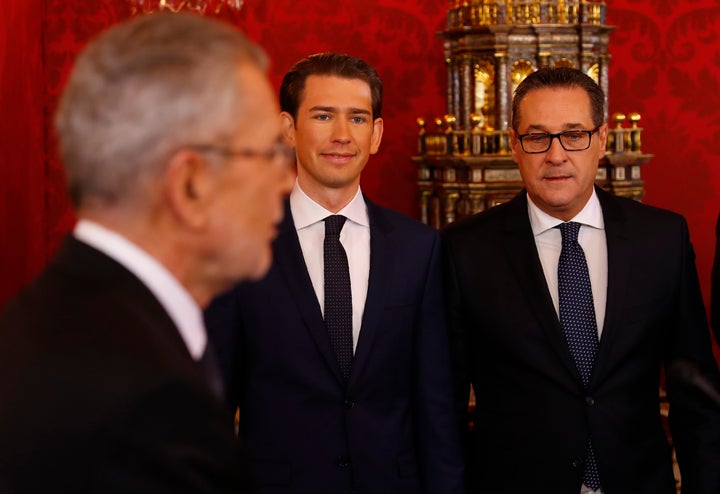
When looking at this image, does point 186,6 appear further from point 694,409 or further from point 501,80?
point 694,409

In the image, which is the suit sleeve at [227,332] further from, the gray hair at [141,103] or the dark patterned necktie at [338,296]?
the gray hair at [141,103]

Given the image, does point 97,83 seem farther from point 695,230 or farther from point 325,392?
point 695,230

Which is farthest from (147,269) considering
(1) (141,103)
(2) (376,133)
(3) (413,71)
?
(3) (413,71)

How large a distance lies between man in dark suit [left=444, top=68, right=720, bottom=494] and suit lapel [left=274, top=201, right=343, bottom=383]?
1.19 feet

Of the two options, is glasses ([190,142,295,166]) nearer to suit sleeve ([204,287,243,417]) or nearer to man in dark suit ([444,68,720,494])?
suit sleeve ([204,287,243,417])

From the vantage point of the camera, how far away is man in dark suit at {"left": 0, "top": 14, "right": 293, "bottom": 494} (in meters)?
1.06

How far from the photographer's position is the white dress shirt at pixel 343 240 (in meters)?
2.51

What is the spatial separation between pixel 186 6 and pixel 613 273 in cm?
313

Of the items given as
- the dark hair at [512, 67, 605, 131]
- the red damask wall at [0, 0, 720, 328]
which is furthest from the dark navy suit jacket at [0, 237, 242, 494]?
the red damask wall at [0, 0, 720, 328]

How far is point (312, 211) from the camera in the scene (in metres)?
2.56

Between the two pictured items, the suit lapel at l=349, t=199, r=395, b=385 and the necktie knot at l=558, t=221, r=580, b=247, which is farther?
the necktie knot at l=558, t=221, r=580, b=247

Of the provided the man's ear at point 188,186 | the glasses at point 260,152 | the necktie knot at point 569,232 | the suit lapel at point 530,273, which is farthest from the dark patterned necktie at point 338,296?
the man's ear at point 188,186

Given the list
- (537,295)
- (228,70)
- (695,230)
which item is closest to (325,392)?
(537,295)

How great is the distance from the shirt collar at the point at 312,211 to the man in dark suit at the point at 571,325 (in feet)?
0.86
